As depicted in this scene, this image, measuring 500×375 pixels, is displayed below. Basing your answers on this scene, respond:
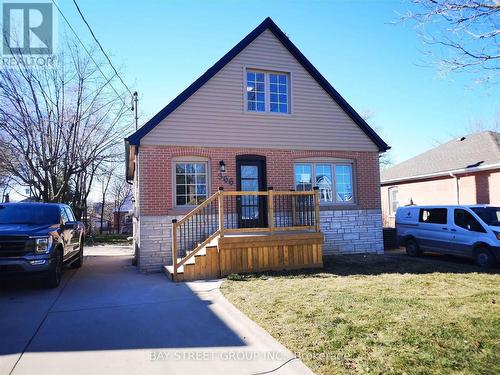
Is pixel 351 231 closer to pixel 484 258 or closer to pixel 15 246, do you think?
pixel 484 258

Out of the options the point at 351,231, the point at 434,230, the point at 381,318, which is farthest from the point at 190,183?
the point at 434,230

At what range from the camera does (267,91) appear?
1191cm

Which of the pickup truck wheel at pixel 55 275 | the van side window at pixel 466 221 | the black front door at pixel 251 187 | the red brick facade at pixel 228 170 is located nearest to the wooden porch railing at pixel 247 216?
the black front door at pixel 251 187

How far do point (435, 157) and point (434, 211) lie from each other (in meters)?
8.17

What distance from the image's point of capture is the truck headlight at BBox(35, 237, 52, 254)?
24.5ft

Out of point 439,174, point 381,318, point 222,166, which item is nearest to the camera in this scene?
point 381,318

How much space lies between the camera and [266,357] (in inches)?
164

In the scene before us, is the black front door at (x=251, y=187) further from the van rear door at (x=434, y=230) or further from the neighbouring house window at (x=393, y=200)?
the neighbouring house window at (x=393, y=200)

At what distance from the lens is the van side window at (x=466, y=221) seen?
10643 millimetres

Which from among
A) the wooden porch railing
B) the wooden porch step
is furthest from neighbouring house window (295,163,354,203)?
the wooden porch step

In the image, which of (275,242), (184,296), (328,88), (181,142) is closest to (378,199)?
(328,88)

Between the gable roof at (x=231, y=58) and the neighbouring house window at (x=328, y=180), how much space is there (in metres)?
1.58

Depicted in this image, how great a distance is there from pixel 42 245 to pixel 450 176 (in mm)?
16186

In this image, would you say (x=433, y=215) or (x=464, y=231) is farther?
(x=433, y=215)
